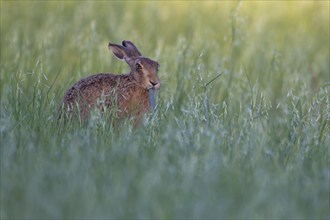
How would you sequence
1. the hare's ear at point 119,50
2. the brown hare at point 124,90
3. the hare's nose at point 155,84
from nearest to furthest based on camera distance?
the brown hare at point 124,90, the hare's nose at point 155,84, the hare's ear at point 119,50

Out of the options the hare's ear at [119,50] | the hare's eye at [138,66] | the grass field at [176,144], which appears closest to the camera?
the grass field at [176,144]

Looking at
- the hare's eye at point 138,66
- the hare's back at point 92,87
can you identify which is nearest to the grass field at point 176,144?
the hare's back at point 92,87

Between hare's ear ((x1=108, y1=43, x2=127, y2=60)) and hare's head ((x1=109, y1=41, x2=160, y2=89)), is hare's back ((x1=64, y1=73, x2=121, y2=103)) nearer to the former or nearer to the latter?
hare's head ((x1=109, y1=41, x2=160, y2=89))

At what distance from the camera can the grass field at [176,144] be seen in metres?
4.34

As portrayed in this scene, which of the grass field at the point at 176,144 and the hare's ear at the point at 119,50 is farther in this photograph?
the hare's ear at the point at 119,50

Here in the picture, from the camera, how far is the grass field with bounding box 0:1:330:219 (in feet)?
14.2

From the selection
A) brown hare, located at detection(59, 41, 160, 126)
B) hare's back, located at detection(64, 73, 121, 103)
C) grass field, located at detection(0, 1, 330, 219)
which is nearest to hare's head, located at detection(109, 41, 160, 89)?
brown hare, located at detection(59, 41, 160, 126)

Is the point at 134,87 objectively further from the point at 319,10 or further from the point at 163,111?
the point at 319,10

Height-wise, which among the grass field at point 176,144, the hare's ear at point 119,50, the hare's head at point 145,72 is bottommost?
the grass field at point 176,144

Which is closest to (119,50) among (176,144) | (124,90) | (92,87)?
(124,90)

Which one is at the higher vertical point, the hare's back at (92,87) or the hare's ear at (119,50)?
the hare's ear at (119,50)

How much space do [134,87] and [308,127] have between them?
178cm

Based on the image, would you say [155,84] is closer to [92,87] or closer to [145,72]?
[145,72]

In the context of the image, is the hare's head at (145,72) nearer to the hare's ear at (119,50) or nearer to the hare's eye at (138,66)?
the hare's eye at (138,66)
